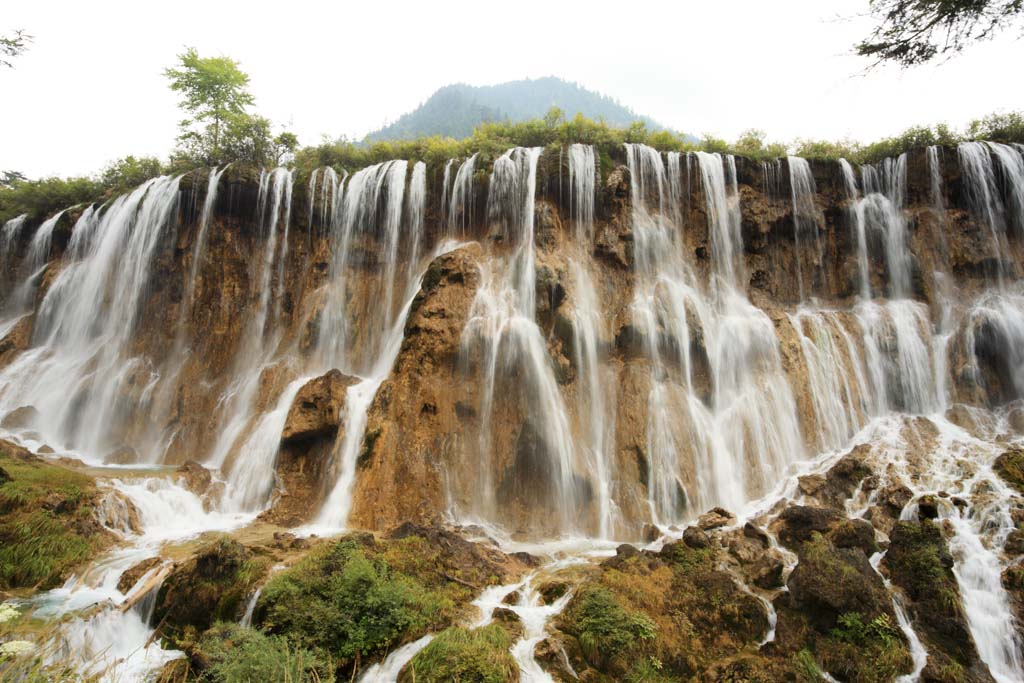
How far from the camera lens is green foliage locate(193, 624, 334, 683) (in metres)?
5.02

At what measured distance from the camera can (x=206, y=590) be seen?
7141 mm

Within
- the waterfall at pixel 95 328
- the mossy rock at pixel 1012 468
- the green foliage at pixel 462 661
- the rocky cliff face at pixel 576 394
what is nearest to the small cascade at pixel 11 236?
the rocky cliff face at pixel 576 394

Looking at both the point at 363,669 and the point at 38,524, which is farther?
the point at 38,524

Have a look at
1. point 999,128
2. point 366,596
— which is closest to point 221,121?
point 366,596

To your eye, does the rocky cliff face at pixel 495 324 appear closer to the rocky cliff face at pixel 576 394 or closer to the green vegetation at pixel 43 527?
the rocky cliff face at pixel 576 394

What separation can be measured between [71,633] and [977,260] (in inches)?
930

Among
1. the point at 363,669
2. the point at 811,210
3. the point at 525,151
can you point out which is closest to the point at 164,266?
the point at 525,151

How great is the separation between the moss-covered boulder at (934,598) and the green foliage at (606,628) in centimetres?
355

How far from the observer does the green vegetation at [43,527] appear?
8.03m

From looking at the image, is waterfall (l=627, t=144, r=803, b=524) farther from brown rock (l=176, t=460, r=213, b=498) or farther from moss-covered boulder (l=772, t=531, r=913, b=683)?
brown rock (l=176, t=460, r=213, b=498)

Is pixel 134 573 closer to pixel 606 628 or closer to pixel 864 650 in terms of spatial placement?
pixel 606 628

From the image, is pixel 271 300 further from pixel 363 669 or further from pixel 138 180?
pixel 363 669

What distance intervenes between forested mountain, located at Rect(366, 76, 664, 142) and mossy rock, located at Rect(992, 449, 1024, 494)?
304 feet

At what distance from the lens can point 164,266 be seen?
1803 centimetres
